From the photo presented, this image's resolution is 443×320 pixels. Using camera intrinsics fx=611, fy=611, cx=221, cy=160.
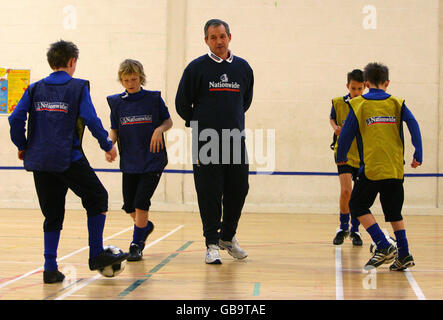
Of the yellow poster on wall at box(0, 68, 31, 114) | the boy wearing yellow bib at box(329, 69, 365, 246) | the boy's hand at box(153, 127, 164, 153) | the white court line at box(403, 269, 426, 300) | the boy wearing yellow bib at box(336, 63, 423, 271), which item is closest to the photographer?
the white court line at box(403, 269, 426, 300)

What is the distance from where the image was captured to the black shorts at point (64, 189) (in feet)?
12.1

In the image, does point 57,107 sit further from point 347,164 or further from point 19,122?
point 347,164

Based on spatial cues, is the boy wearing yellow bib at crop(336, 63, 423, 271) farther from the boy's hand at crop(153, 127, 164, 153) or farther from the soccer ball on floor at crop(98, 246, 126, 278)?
the soccer ball on floor at crop(98, 246, 126, 278)

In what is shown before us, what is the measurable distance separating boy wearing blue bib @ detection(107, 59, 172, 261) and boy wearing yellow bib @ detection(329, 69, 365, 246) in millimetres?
1782

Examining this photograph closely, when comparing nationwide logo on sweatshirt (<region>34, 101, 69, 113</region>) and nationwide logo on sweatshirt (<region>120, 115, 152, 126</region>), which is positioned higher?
nationwide logo on sweatshirt (<region>120, 115, 152, 126</region>)

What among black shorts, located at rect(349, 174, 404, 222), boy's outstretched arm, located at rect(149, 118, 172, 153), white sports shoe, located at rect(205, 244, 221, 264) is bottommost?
white sports shoe, located at rect(205, 244, 221, 264)

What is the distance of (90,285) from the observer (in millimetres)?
3705

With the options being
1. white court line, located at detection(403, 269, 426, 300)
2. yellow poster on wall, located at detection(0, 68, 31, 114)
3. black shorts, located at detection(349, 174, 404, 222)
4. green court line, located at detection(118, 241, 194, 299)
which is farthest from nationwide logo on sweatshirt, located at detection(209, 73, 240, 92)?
yellow poster on wall, located at detection(0, 68, 31, 114)

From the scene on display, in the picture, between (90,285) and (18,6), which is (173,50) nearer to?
(18,6)

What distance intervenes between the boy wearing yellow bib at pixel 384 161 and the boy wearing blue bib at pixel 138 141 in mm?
1517

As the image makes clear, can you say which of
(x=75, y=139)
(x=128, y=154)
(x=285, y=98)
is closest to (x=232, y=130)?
(x=128, y=154)

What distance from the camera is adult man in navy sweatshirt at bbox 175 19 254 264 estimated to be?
454 cm

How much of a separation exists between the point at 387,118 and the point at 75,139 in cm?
213

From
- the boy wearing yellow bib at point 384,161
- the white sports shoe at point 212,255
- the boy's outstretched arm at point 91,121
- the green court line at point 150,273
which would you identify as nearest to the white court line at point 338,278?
the boy wearing yellow bib at point 384,161
